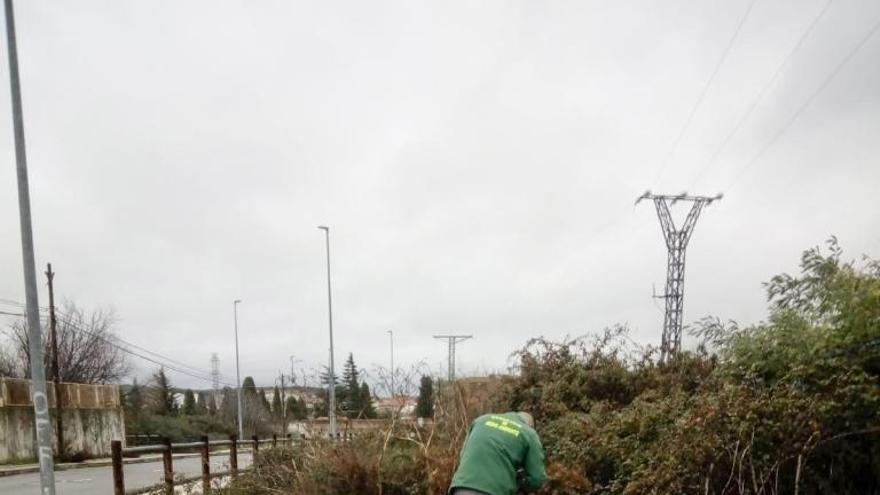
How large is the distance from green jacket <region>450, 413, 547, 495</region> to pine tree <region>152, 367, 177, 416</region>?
50.5 meters

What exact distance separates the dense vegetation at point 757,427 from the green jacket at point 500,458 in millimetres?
1471

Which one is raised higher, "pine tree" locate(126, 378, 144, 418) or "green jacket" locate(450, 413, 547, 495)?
"green jacket" locate(450, 413, 547, 495)

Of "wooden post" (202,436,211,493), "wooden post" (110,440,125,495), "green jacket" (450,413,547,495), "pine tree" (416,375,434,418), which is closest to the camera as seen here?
"green jacket" (450,413,547,495)

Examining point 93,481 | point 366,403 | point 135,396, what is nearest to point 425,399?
point 366,403

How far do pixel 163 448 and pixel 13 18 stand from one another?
567 centimetres

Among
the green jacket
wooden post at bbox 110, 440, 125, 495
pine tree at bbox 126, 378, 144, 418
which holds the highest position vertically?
the green jacket

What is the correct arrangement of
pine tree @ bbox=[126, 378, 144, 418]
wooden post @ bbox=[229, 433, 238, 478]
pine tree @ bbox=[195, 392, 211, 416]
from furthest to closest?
pine tree @ bbox=[195, 392, 211, 416] → pine tree @ bbox=[126, 378, 144, 418] → wooden post @ bbox=[229, 433, 238, 478]

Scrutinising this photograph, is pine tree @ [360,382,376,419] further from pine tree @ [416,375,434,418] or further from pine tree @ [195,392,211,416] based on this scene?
pine tree @ [195,392,211,416]

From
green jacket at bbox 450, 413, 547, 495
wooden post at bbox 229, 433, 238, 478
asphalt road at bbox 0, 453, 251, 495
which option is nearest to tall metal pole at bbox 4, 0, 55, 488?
wooden post at bbox 229, 433, 238, 478

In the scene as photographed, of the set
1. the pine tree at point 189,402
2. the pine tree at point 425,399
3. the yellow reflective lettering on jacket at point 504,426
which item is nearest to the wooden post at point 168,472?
the pine tree at point 425,399

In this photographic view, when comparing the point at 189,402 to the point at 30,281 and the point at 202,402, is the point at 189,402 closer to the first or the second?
the point at 202,402

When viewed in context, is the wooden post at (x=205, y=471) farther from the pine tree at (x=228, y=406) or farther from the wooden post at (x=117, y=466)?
the pine tree at (x=228, y=406)

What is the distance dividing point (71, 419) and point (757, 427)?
97.1 feet

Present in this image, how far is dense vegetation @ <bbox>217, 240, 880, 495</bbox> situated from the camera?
507 cm
